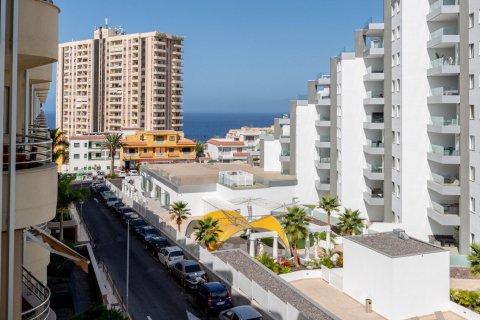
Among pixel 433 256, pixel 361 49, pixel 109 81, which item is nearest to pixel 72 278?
pixel 433 256

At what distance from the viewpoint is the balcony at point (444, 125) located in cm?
3610

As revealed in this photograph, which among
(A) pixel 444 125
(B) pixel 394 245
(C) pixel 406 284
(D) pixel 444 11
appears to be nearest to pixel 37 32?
(C) pixel 406 284

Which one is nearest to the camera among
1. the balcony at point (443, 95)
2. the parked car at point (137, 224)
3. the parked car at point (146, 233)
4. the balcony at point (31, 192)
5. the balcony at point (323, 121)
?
the balcony at point (31, 192)

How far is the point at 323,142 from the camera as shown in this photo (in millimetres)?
54031

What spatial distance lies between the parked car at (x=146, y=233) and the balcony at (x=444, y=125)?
23.6m

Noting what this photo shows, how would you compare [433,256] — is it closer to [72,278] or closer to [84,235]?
[72,278]

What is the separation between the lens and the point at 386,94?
43750 mm

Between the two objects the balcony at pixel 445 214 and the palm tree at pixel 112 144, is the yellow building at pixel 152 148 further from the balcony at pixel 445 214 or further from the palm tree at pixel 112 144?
the balcony at pixel 445 214

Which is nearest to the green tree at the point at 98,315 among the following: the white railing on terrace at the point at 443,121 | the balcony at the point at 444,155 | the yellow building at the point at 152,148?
the balcony at the point at 444,155

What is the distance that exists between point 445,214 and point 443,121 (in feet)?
23.5

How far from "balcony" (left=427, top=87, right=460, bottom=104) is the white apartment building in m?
65.4

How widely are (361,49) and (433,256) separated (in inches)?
1081

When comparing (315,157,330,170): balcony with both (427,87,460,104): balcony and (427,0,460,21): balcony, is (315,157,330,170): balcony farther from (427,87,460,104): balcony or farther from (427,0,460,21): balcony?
(427,0,460,21): balcony

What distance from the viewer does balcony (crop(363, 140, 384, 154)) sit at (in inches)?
1786
